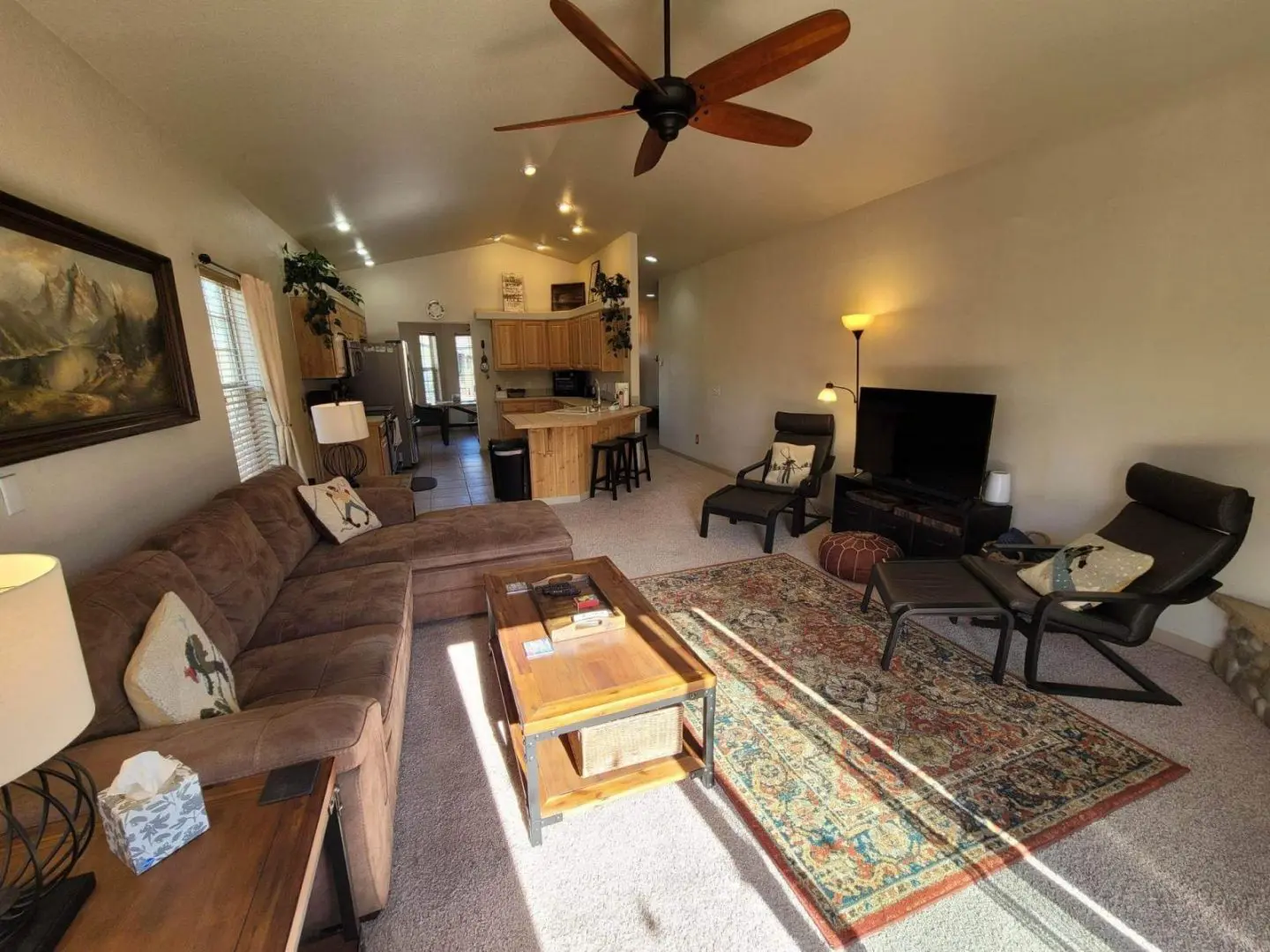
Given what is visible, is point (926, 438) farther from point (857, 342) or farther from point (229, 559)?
point (229, 559)

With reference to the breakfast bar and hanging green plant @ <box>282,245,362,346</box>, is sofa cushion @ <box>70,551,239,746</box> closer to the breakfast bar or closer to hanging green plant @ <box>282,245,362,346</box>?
the breakfast bar

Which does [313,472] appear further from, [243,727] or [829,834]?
[829,834]

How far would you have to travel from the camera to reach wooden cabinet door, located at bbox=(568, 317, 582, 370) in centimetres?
785

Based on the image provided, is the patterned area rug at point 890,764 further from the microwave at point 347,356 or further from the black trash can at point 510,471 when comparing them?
the microwave at point 347,356

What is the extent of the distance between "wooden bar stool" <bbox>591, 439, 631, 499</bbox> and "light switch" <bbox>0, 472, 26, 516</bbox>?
416 centimetres

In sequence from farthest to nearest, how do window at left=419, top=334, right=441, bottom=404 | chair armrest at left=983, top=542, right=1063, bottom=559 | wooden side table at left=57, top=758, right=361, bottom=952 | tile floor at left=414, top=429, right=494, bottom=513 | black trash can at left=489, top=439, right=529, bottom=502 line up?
window at left=419, top=334, right=441, bottom=404
tile floor at left=414, top=429, right=494, bottom=513
black trash can at left=489, top=439, right=529, bottom=502
chair armrest at left=983, top=542, right=1063, bottom=559
wooden side table at left=57, top=758, right=361, bottom=952

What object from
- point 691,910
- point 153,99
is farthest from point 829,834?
point 153,99

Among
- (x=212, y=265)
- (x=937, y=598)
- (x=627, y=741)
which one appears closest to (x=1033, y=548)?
(x=937, y=598)

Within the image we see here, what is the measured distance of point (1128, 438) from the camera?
2799 millimetres

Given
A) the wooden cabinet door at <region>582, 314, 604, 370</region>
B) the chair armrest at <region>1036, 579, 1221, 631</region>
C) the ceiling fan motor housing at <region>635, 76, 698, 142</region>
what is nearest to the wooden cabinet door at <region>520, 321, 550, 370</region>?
the wooden cabinet door at <region>582, 314, 604, 370</region>

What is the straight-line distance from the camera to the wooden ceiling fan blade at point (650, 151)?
2.54 m

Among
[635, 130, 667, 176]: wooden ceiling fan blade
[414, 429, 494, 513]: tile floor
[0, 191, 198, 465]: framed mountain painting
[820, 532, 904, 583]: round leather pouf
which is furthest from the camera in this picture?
[414, 429, 494, 513]: tile floor

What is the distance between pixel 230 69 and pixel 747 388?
196 inches

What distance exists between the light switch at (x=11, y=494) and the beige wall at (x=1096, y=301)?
188 inches
